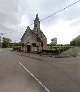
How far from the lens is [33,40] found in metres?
60.8

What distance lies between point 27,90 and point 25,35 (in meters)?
59.1

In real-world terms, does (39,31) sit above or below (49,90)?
above

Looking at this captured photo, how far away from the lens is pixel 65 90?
794 centimetres

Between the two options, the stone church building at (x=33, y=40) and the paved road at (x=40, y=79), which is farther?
the stone church building at (x=33, y=40)

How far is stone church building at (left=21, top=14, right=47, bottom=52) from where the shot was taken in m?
59.6

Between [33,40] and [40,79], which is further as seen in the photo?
[33,40]

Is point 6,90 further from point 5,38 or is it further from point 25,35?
point 5,38

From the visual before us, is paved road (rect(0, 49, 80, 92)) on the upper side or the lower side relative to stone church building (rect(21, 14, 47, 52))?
lower

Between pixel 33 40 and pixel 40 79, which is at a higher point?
pixel 33 40

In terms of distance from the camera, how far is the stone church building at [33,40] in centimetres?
5956

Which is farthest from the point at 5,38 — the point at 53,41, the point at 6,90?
the point at 6,90

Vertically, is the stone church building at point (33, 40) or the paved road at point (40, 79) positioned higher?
the stone church building at point (33, 40)

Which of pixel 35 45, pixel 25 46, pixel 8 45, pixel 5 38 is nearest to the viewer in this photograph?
pixel 35 45

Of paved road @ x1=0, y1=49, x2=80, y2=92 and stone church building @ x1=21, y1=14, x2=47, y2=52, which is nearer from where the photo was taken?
paved road @ x1=0, y1=49, x2=80, y2=92
